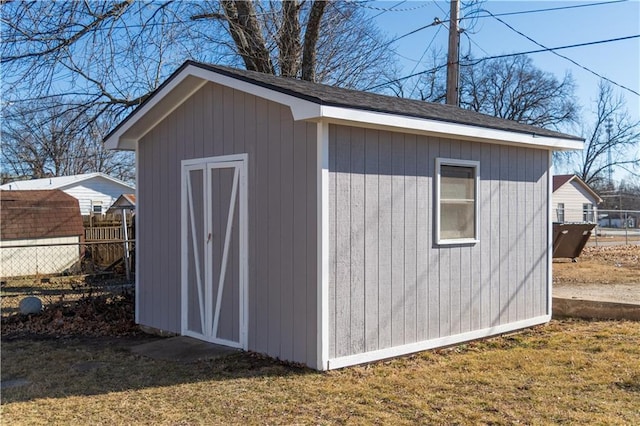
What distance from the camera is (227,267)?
632 centimetres

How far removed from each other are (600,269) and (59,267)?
13.9 meters

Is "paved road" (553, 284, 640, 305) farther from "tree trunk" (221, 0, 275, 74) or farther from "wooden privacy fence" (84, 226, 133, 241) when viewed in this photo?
"wooden privacy fence" (84, 226, 133, 241)

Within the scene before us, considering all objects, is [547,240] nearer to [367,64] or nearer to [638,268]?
[638,268]

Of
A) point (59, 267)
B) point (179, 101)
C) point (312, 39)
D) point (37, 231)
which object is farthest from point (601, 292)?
point (37, 231)

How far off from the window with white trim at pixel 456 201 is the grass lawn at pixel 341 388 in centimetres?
124

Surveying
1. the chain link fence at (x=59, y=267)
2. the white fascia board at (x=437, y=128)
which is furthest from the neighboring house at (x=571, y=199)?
the white fascia board at (x=437, y=128)

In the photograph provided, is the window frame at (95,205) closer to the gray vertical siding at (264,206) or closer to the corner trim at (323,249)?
the gray vertical siding at (264,206)

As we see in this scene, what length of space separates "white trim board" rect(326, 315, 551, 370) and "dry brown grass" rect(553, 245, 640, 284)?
15.5ft

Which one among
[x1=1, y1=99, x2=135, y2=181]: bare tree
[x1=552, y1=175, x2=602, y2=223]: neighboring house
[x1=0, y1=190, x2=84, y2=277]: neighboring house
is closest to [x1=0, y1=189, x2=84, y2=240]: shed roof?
[x1=0, y1=190, x2=84, y2=277]: neighboring house

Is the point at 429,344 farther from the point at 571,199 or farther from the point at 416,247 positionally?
the point at 571,199

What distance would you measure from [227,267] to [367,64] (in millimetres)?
11260

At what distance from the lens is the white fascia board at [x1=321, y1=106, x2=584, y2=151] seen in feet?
17.3

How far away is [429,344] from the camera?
6.21m

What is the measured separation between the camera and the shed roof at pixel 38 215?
1611 centimetres
